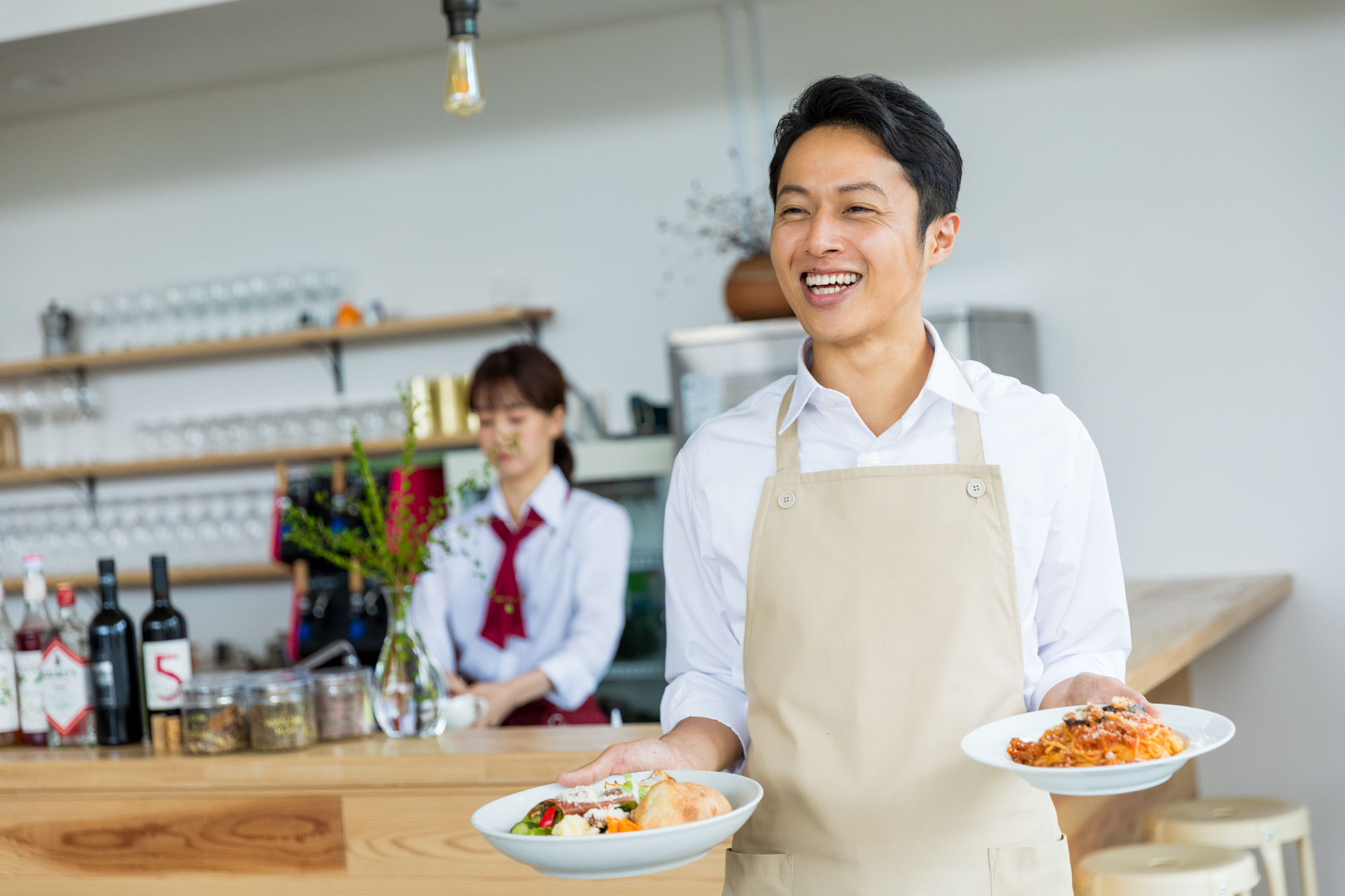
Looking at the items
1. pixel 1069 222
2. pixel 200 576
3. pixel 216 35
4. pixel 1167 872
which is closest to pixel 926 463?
pixel 1167 872

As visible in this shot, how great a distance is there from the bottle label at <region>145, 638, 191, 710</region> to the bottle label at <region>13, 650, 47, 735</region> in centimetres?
30

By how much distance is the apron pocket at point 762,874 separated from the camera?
4.67ft

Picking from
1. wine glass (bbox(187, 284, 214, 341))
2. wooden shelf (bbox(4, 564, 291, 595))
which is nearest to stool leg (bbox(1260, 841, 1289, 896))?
wooden shelf (bbox(4, 564, 291, 595))

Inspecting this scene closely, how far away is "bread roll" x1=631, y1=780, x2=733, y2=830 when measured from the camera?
1242mm

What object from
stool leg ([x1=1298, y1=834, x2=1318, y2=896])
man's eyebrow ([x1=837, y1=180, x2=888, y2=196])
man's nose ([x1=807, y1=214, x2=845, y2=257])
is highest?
man's eyebrow ([x1=837, y1=180, x2=888, y2=196])

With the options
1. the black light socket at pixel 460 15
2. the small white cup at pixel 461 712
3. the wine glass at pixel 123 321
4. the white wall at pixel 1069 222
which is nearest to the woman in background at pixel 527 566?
the small white cup at pixel 461 712

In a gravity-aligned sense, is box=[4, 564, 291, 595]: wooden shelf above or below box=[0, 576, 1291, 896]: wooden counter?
above

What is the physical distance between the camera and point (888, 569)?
1.41m

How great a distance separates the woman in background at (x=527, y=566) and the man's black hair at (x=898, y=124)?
1.62m

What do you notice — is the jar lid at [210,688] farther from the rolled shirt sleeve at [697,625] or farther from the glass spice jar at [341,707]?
the rolled shirt sleeve at [697,625]

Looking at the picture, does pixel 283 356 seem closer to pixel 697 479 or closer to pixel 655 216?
pixel 655 216

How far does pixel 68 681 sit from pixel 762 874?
1.51 meters

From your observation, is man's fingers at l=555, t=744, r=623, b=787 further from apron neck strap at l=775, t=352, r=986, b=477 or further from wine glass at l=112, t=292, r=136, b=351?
wine glass at l=112, t=292, r=136, b=351

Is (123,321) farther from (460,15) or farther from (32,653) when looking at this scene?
(460,15)
